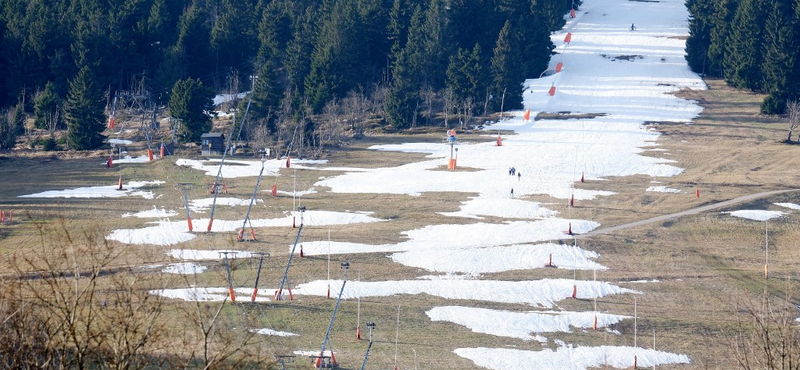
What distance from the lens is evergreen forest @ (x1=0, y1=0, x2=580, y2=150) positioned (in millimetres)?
94500

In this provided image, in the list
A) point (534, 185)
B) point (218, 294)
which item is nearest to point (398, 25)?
point (534, 185)

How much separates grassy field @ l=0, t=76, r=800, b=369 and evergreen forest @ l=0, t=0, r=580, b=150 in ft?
23.1

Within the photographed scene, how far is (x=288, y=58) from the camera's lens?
342ft

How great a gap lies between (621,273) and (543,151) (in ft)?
118

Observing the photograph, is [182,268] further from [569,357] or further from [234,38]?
[234,38]

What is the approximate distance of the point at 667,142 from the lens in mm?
87625

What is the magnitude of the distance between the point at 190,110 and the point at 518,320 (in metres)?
50.9

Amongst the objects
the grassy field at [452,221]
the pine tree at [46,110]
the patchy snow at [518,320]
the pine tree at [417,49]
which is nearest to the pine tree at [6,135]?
the grassy field at [452,221]

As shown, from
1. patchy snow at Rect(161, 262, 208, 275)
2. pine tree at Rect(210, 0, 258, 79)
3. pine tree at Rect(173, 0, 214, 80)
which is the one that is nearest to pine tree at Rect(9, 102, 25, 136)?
pine tree at Rect(173, 0, 214, 80)

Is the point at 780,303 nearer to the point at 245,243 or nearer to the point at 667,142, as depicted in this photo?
the point at 245,243

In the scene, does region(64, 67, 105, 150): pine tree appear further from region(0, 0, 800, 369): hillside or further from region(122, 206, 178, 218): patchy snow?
region(122, 206, 178, 218): patchy snow

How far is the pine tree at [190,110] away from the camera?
87.1 m

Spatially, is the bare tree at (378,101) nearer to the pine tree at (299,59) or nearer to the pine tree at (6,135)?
the pine tree at (299,59)

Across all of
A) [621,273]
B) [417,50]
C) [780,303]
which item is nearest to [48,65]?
[417,50]
